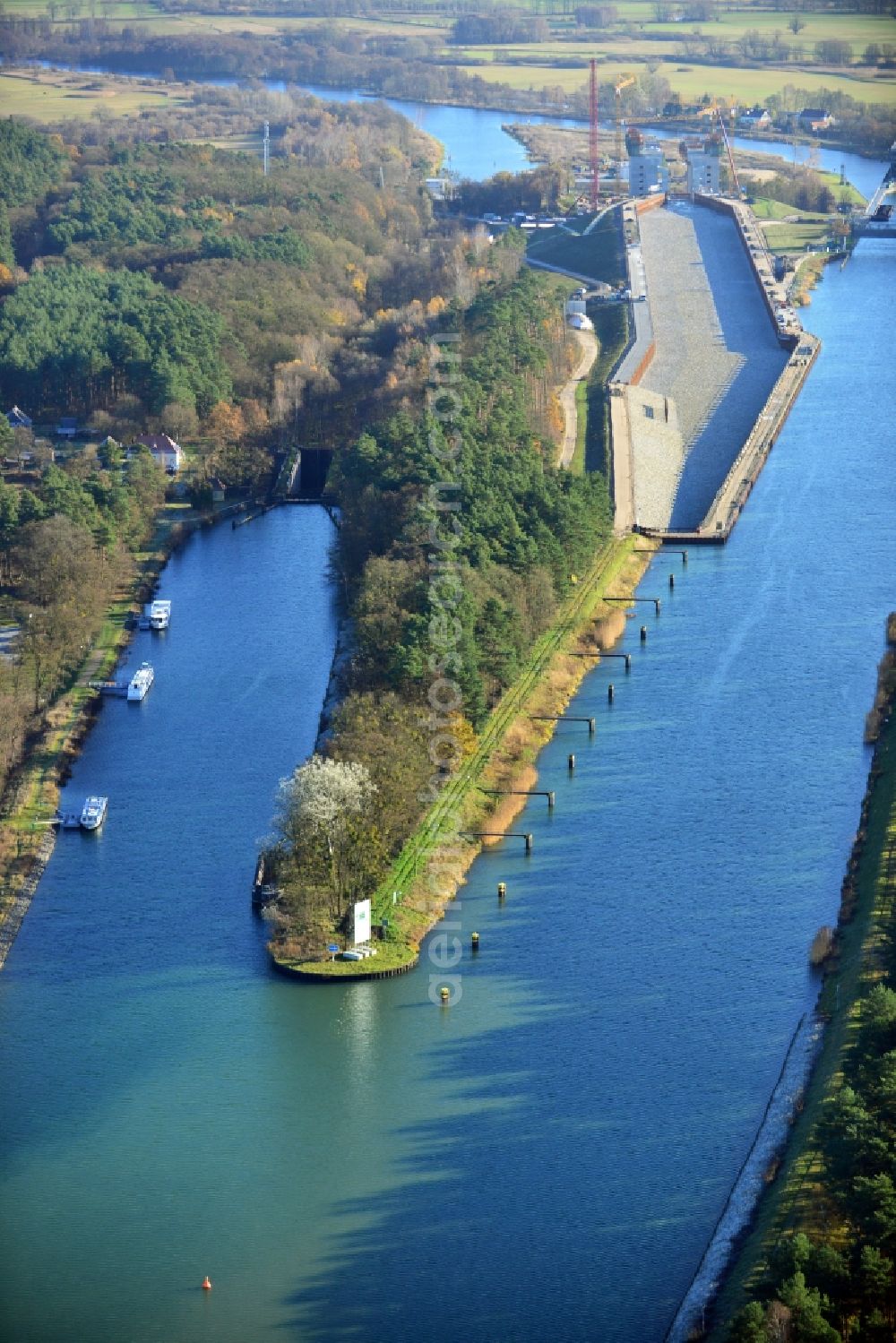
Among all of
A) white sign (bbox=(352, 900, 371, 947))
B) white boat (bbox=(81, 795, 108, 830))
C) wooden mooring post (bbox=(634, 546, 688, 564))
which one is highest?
wooden mooring post (bbox=(634, 546, 688, 564))

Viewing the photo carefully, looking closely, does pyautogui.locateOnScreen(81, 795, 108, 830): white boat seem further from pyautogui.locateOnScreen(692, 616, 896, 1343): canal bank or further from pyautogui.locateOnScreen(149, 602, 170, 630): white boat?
pyautogui.locateOnScreen(692, 616, 896, 1343): canal bank

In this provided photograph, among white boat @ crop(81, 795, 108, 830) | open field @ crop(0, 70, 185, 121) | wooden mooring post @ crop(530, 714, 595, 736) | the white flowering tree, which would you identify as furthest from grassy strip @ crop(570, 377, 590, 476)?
open field @ crop(0, 70, 185, 121)

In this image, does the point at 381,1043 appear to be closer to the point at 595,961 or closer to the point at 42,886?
the point at 595,961

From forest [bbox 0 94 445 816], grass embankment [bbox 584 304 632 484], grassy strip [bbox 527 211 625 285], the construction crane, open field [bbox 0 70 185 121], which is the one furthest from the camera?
open field [bbox 0 70 185 121]

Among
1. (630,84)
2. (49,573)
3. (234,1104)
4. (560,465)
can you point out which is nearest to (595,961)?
(234,1104)

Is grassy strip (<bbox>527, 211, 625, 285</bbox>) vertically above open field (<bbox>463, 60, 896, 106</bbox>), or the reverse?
open field (<bbox>463, 60, 896, 106</bbox>)

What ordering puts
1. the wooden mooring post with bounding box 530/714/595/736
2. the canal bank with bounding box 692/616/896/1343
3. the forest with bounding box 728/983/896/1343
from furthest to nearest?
the wooden mooring post with bounding box 530/714/595/736, the canal bank with bounding box 692/616/896/1343, the forest with bounding box 728/983/896/1343

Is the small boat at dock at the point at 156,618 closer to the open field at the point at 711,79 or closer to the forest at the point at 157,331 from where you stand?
the forest at the point at 157,331

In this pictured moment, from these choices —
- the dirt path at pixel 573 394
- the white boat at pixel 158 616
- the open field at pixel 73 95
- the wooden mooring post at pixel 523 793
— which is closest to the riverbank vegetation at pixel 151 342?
the white boat at pixel 158 616
